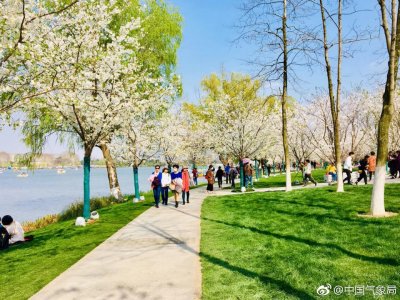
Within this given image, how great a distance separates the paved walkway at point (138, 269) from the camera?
6000 mm

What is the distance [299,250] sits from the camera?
805 cm

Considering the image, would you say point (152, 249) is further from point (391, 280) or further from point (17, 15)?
point (17, 15)

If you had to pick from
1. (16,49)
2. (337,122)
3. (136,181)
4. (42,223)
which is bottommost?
(42,223)

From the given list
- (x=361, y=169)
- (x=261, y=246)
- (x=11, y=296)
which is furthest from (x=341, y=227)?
(x=361, y=169)

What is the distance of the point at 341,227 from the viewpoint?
9578mm

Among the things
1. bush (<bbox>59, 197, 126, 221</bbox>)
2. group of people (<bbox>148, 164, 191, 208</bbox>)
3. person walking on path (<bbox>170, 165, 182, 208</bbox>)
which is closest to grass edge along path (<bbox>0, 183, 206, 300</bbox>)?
group of people (<bbox>148, 164, 191, 208</bbox>)

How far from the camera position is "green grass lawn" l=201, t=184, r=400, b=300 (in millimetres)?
5973

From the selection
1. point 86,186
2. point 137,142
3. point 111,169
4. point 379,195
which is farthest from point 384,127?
point 111,169

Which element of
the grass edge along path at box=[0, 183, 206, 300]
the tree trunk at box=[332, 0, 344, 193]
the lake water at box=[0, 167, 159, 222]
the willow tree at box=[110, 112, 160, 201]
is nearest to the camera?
the grass edge along path at box=[0, 183, 206, 300]

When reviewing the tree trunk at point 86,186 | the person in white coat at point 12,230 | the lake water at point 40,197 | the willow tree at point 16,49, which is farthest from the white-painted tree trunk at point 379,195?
the lake water at point 40,197

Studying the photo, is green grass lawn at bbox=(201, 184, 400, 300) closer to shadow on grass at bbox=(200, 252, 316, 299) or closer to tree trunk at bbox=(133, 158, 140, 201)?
shadow on grass at bbox=(200, 252, 316, 299)

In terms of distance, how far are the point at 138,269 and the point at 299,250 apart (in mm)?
3497

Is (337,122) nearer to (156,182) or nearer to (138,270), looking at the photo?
(156,182)

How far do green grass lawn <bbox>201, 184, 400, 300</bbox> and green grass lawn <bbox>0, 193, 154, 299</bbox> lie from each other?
3.15 meters
